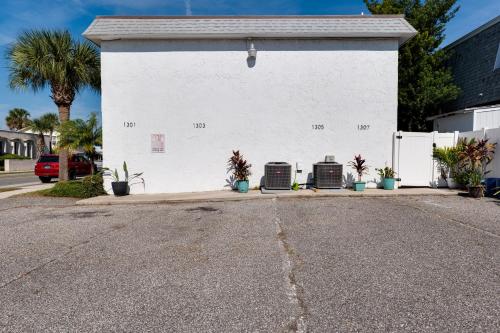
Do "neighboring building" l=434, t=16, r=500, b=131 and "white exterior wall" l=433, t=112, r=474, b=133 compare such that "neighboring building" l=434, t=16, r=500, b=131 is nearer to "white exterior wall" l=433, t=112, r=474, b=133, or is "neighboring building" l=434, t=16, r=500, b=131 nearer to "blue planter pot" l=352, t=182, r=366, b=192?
"white exterior wall" l=433, t=112, r=474, b=133

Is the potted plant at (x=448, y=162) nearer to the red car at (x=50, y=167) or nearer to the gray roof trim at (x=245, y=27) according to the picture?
the gray roof trim at (x=245, y=27)

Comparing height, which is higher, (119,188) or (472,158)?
(472,158)

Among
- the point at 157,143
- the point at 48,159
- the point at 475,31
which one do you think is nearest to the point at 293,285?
the point at 157,143

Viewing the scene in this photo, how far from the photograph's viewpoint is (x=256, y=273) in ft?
12.0

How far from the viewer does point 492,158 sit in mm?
9656

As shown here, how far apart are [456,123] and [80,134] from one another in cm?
1499

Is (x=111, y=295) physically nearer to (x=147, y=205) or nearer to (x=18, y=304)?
(x=18, y=304)

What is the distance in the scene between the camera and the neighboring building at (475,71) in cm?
1291

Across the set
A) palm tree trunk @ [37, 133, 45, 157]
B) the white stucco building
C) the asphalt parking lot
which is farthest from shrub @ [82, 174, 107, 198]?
palm tree trunk @ [37, 133, 45, 157]

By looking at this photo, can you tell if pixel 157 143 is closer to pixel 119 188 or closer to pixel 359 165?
pixel 119 188

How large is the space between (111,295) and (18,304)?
0.84 meters

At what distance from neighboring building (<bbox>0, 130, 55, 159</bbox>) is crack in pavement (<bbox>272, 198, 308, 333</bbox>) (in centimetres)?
3989

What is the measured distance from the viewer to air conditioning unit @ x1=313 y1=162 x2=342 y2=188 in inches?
403

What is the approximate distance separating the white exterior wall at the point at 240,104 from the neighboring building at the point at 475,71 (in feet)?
14.0
